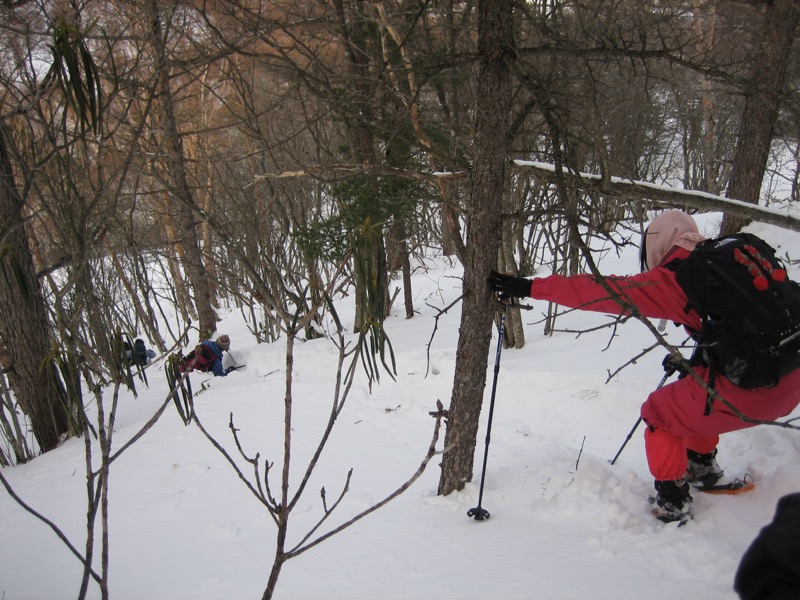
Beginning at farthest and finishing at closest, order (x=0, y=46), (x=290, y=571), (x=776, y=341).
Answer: (x=0, y=46) → (x=290, y=571) → (x=776, y=341)

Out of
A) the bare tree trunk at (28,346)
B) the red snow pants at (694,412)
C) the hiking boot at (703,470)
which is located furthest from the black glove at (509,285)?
the bare tree trunk at (28,346)

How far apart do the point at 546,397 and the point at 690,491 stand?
6.39 ft

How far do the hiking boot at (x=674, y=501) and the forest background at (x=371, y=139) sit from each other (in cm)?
104

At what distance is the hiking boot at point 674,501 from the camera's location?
2.62m

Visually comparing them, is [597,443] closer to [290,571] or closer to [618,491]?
[618,491]

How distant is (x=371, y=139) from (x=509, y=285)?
6204 millimetres

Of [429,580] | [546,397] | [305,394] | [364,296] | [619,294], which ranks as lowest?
[305,394]

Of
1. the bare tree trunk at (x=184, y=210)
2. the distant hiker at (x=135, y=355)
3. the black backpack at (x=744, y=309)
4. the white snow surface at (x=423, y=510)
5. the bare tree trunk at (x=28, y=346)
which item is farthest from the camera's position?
the bare tree trunk at (x=184, y=210)

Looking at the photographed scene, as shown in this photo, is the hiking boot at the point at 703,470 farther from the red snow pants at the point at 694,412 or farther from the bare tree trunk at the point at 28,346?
the bare tree trunk at the point at 28,346

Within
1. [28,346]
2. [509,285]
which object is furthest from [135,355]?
[28,346]

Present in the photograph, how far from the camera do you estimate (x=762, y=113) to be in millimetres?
5773

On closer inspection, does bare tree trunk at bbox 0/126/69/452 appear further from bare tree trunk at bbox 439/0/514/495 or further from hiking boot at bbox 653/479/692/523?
hiking boot at bbox 653/479/692/523

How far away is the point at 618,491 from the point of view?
9.46ft

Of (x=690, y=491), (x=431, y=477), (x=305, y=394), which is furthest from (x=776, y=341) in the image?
(x=305, y=394)
